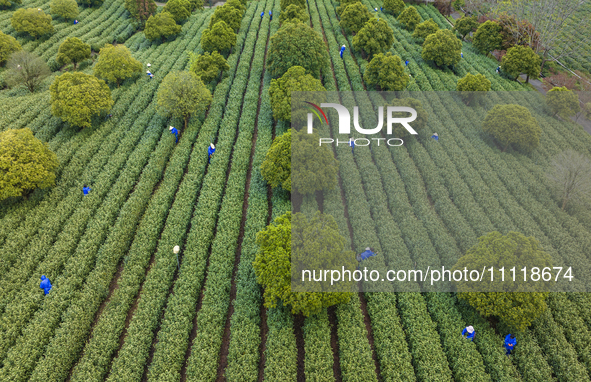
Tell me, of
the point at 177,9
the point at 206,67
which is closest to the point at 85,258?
the point at 206,67

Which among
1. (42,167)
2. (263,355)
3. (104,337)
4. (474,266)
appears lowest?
(263,355)

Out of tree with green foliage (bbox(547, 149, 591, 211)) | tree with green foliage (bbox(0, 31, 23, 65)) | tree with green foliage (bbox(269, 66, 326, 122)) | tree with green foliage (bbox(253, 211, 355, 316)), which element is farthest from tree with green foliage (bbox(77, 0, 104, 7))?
tree with green foliage (bbox(547, 149, 591, 211))

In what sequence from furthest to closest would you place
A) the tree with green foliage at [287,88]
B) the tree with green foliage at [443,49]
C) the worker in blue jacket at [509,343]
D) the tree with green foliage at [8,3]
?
the tree with green foliage at [8,3] → the tree with green foliage at [443,49] → the tree with green foliage at [287,88] → the worker in blue jacket at [509,343]

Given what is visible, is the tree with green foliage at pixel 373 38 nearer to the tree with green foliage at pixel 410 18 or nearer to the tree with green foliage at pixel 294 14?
the tree with green foliage at pixel 294 14

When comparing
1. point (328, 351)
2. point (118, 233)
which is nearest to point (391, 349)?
point (328, 351)

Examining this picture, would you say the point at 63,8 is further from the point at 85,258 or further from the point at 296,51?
the point at 85,258

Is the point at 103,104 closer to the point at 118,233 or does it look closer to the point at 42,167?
the point at 42,167

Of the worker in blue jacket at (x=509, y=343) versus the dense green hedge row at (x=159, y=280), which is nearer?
the dense green hedge row at (x=159, y=280)

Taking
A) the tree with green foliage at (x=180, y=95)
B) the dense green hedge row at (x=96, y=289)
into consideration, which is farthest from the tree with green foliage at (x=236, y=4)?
the dense green hedge row at (x=96, y=289)
